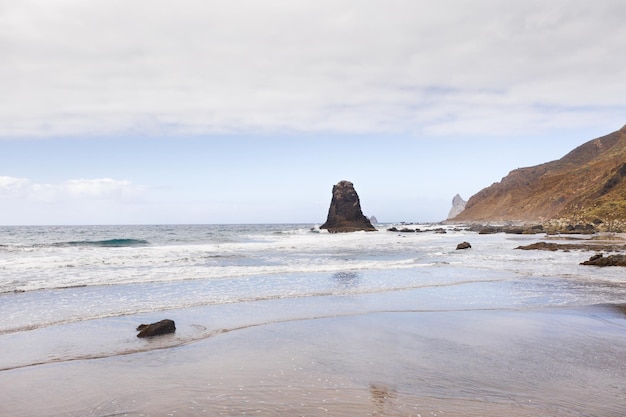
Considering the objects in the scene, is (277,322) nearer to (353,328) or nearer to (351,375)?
(353,328)

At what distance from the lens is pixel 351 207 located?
102m

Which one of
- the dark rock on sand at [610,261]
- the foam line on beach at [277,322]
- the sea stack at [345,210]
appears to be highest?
the sea stack at [345,210]

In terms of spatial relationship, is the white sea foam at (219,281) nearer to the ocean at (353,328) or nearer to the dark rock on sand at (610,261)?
the ocean at (353,328)

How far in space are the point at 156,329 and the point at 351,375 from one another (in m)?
5.35

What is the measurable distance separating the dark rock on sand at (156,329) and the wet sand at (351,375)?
1.04 feet

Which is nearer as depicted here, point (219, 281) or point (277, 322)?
point (277, 322)

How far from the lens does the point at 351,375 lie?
775cm

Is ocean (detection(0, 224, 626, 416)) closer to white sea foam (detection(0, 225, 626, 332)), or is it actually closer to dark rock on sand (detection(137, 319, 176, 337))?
white sea foam (detection(0, 225, 626, 332))

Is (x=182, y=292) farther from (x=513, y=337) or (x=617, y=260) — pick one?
(x=617, y=260)

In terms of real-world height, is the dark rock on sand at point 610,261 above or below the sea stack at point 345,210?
below

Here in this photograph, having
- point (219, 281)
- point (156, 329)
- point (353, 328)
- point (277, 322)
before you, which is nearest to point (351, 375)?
point (353, 328)

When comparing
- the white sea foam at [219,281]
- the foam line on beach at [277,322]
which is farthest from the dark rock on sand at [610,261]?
the foam line on beach at [277,322]

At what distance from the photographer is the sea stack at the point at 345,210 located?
329 feet

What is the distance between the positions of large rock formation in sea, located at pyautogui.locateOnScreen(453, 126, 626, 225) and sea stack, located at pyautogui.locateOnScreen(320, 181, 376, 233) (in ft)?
139
